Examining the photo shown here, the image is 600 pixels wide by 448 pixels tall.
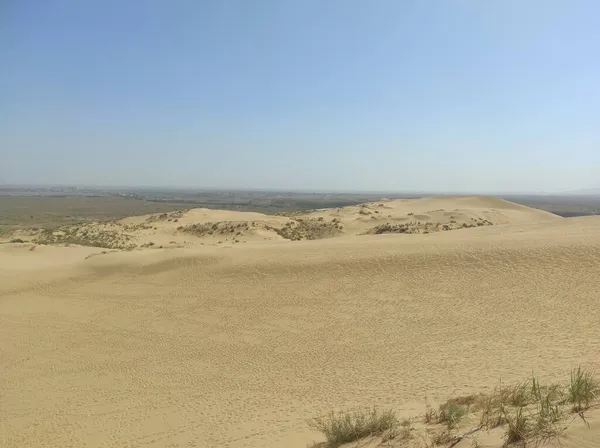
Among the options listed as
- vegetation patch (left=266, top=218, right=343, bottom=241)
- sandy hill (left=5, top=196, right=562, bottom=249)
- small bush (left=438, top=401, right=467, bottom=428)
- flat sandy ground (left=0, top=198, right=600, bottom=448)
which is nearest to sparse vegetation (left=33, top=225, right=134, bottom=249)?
sandy hill (left=5, top=196, right=562, bottom=249)

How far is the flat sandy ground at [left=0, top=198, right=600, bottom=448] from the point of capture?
8336 mm

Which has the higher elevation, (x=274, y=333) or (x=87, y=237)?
(x=87, y=237)

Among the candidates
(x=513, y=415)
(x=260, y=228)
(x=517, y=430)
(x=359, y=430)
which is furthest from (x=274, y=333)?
(x=260, y=228)

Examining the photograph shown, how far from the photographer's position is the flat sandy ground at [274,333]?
834cm

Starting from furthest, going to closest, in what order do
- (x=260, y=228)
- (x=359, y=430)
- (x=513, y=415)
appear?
(x=260, y=228) → (x=359, y=430) → (x=513, y=415)

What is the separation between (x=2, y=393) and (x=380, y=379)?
29.7ft

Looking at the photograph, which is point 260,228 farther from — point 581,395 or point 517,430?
point 517,430

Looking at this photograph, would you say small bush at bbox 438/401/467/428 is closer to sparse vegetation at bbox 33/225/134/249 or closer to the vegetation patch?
sparse vegetation at bbox 33/225/134/249

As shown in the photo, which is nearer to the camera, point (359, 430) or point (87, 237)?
point (359, 430)

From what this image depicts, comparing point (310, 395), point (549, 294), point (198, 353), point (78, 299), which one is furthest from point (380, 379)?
point (78, 299)

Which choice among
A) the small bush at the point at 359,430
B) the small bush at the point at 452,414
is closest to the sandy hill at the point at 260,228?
the small bush at the point at 359,430

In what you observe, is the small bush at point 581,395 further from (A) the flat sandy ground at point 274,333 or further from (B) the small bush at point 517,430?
(A) the flat sandy ground at point 274,333

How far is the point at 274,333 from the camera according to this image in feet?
42.2

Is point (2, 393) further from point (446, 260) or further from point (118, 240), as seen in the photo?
point (118, 240)
